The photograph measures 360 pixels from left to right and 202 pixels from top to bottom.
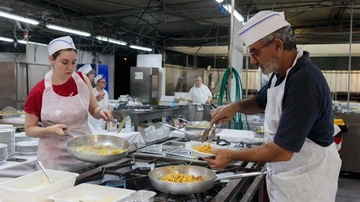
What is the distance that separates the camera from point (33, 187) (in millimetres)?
1317

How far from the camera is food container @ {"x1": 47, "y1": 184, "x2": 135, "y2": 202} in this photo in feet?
3.82

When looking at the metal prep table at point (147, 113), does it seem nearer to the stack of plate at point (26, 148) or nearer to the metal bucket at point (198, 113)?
the metal bucket at point (198, 113)

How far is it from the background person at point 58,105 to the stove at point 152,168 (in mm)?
402

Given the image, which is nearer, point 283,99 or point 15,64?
point 283,99

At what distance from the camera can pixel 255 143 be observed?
2.82m

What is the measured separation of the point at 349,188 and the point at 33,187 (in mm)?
4751

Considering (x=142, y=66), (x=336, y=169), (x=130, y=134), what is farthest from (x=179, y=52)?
(x=336, y=169)

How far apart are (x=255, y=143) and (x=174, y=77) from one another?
8.88m

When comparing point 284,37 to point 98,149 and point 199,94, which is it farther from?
point 199,94

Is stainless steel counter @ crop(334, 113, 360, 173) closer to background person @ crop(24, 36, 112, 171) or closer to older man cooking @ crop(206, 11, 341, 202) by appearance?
older man cooking @ crop(206, 11, 341, 202)

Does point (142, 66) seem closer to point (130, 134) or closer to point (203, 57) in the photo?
point (203, 57)

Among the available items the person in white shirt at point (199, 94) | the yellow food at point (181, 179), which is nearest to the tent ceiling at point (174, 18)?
the person in white shirt at point (199, 94)

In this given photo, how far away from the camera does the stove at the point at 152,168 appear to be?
1420mm

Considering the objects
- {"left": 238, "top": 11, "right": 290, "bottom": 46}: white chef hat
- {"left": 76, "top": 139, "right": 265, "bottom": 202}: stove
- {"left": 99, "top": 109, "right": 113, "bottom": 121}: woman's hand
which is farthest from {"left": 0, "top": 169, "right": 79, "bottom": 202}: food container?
{"left": 238, "top": 11, "right": 290, "bottom": 46}: white chef hat
